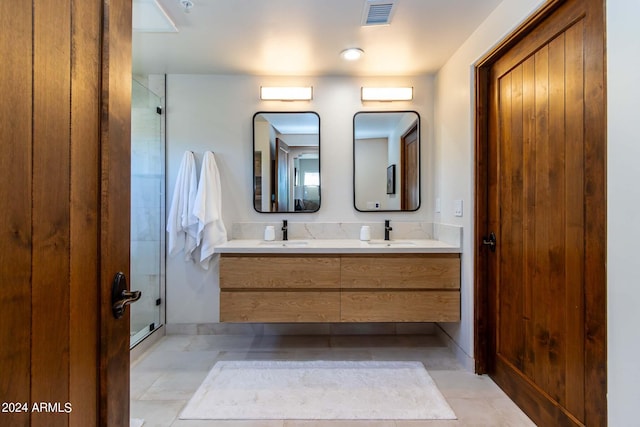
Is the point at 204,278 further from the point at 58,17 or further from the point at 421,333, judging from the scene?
the point at 58,17

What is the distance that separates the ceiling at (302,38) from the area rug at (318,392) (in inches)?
91.1

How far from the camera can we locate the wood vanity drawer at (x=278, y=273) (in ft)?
7.57

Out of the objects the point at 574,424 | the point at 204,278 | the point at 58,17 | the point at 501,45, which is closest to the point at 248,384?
the point at 204,278

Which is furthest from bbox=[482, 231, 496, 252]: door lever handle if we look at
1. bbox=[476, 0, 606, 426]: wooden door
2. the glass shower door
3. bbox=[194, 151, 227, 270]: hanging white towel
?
the glass shower door

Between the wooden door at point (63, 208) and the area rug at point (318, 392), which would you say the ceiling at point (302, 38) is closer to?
the wooden door at point (63, 208)

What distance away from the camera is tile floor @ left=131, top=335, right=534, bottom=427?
1703mm

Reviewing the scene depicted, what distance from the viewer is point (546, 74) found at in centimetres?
160

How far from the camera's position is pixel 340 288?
7.59 feet

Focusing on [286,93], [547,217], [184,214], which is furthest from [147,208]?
[547,217]

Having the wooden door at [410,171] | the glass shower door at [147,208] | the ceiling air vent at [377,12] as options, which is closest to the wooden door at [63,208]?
the ceiling air vent at [377,12]

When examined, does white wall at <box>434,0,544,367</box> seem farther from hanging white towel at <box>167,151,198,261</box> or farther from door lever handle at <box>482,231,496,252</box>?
hanging white towel at <box>167,151,198,261</box>

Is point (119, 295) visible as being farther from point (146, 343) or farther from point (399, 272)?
point (146, 343)

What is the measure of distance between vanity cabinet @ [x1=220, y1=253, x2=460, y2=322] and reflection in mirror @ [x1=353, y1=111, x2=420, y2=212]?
718 mm

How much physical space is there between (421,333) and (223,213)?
2088mm
